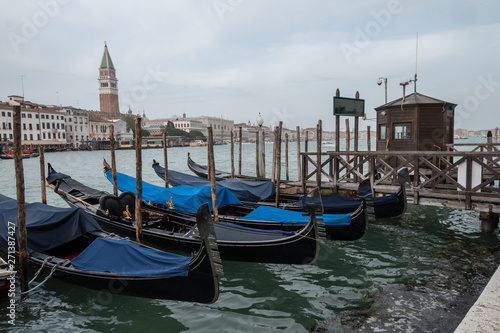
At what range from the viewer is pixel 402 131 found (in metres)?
11.6

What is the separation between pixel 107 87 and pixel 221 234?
379ft

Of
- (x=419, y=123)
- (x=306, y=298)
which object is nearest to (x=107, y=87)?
(x=419, y=123)

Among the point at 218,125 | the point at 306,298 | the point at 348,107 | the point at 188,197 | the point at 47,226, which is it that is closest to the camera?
the point at 306,298

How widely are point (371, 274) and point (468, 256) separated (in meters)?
2.31

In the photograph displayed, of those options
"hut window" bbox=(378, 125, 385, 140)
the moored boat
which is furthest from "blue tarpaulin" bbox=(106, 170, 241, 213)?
the moored boat

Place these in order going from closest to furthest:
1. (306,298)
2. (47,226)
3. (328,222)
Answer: (306,298), (47,226), (328,222)

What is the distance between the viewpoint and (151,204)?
952 centimetres

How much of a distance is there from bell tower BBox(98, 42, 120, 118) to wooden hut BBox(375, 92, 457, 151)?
104 meters

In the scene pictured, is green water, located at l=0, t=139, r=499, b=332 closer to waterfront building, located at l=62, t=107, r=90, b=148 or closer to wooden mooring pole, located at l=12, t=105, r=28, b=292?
wooden mooring pole, located at l=12, t=105, r=28, b=292

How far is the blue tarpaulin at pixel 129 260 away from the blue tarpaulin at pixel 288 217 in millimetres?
3060

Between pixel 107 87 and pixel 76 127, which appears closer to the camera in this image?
pixel 76 127

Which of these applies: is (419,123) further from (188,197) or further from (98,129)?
(98,129)

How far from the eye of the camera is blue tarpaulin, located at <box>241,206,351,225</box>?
7363 millimetres

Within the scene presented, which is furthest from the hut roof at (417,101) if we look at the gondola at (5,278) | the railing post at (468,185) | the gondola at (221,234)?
the gondola at (5,278)
